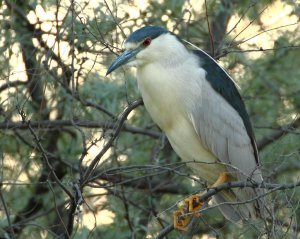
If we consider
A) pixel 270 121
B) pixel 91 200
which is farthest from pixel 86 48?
pixel 270 121

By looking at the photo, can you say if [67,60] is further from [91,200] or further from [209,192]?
[209,192]

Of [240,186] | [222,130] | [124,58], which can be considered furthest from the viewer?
[222,130]

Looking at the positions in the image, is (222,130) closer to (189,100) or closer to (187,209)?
(189,100)

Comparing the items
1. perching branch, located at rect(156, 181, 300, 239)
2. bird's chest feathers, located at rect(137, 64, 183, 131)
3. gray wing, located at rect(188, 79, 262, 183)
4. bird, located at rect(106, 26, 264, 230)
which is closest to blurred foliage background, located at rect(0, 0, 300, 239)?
gray wing, located at rect(188, 79, 262, 183)

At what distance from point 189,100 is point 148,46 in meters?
0.31

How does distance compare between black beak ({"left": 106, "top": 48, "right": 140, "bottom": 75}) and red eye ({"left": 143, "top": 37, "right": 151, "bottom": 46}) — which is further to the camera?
red eye ({"left": 143, "top": 37, "right": 151, "bottom": 46})

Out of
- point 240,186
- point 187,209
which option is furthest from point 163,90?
point 240,186

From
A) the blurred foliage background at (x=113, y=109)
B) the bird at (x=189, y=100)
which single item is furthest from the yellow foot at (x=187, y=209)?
the blurred foliage background at (x=113, y=109)

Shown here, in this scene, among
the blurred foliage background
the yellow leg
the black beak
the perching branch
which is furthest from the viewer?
the blurred foliage background

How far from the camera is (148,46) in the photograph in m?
3.91

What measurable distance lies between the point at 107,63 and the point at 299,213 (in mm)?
1439

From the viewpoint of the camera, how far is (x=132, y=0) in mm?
4719

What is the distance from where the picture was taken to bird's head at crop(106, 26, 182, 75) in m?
3.83

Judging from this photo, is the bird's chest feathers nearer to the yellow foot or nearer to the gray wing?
the gray wing
